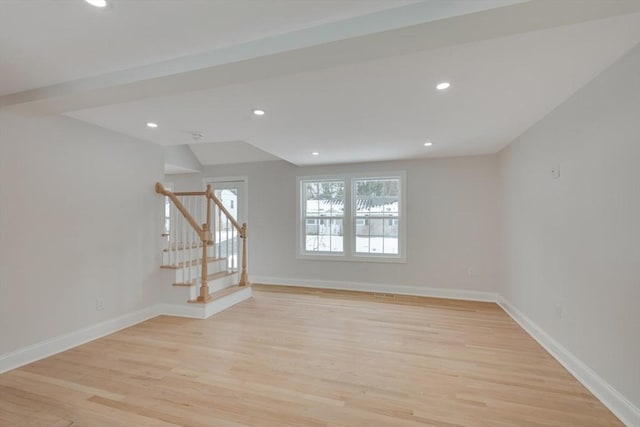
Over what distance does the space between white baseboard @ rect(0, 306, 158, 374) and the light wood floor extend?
103 mm

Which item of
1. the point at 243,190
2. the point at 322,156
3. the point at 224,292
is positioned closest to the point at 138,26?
the point at 322,156

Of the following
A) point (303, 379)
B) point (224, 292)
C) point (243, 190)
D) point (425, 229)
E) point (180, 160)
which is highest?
point (180, 160)

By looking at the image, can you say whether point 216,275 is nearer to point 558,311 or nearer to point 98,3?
point 98,3

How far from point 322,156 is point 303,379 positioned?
3322mm

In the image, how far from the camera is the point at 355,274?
5312 mm

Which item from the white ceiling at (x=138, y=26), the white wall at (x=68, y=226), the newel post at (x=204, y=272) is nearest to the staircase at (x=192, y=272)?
the newel post at (x=204, y=272)

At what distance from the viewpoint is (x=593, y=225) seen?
218 centimetres

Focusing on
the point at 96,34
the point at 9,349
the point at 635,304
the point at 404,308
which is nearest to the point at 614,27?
Result: the point at 635,304

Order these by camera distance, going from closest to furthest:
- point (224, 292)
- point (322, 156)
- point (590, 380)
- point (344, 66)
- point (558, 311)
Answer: point (344, 66) < point (590, 380) < point (558, 311) < point (224, 292) < point (322, 156)

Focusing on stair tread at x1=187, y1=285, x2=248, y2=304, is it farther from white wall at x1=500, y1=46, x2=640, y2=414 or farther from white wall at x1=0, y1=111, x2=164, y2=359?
white wall at x1=500, y1=46, x2=640, y2=414

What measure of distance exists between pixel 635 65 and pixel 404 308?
11.2 feet

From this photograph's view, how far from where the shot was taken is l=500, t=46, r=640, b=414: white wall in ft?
5.98

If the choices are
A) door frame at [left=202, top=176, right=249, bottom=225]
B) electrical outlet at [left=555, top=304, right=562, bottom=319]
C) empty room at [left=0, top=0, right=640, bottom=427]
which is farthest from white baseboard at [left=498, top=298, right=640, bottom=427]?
door frame at [left=202, top=176, right=249, bottom=225]

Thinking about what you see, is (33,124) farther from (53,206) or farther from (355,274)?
(355,274)
